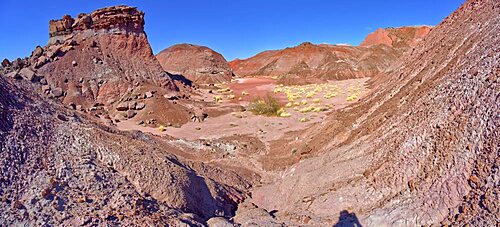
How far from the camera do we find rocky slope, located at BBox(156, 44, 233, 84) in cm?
6438

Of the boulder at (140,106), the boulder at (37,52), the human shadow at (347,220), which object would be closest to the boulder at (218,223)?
the human shadow at (347,220)

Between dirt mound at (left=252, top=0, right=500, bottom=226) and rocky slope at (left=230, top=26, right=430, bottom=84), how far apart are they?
46.7m

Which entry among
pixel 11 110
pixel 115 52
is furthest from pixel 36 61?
pixel 11 110

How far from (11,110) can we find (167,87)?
27.3 m

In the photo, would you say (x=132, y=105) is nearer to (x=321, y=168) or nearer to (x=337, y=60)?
(x=321, y=168)

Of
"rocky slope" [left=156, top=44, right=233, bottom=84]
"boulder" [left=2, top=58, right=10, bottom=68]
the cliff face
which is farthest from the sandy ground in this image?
"rocky slope" [left=156, top=44, right=233, bottom=84]

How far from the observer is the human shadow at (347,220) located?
751 cm

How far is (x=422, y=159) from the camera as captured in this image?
7.80 metres

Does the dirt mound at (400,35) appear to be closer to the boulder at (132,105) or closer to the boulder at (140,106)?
the boulder at (140,106)

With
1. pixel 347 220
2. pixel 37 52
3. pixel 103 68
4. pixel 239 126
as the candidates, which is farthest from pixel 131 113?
pixel 347 220

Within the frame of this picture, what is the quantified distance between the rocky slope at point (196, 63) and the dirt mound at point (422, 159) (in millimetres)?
51899

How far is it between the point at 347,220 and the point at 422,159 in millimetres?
1959

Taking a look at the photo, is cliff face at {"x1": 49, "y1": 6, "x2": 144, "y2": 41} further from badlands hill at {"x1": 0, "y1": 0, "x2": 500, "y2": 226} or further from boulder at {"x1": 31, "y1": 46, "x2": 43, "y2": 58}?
badlands hill at {"x1": 0, "y1": 0, "x2": 500, "y2": 226}

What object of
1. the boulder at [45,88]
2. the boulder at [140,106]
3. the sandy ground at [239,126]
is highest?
the boulder at [45,88]
